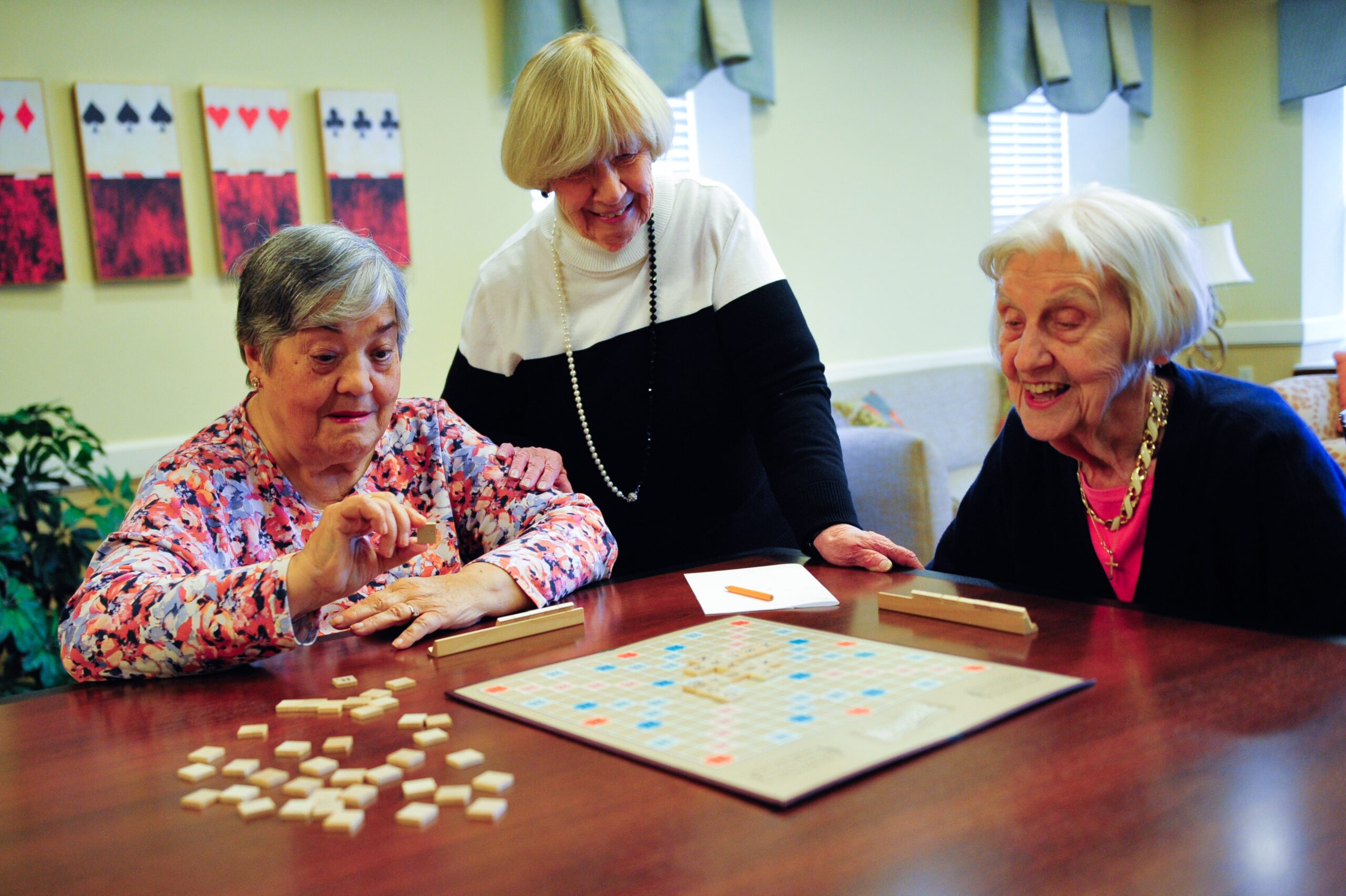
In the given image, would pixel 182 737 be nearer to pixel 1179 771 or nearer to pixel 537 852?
pixel 537 852

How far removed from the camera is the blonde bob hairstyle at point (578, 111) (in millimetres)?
→ 1879

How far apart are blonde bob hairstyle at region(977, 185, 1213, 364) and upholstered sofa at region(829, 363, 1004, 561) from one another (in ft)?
2.98

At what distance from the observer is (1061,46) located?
5883 mm

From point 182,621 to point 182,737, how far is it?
0.76 ft

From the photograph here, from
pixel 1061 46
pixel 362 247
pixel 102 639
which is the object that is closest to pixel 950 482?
pixel 1061 46

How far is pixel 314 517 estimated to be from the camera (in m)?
1.70

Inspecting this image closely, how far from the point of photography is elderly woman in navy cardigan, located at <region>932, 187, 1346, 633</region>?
1.50 meters

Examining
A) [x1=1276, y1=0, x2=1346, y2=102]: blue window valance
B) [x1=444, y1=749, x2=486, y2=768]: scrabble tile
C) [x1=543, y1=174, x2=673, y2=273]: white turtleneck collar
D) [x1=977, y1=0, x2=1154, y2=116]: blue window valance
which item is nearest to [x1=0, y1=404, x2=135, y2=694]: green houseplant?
[x1=543, y1=174, x2=673, y2=273]: white turtleneck collar

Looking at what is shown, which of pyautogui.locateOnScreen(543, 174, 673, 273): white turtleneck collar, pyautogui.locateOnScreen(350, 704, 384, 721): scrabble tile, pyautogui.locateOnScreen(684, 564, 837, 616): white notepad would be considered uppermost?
pyautogui.locateOnScreen(543, 174, 673, 273): white turtleneck collar

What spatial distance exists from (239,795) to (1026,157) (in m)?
6.20

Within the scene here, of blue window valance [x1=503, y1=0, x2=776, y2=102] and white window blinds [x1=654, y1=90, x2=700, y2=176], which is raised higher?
blue window valance [x1=503, y1=0, x2=776, y2=102]

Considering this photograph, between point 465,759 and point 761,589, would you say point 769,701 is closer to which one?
point 465,759

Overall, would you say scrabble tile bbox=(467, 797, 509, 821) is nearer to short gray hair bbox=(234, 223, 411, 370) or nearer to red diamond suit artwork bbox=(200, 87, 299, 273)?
short gray hair bbox=(234, 223, 411, 370)

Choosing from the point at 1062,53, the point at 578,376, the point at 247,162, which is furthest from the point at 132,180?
the point at 1062,53
